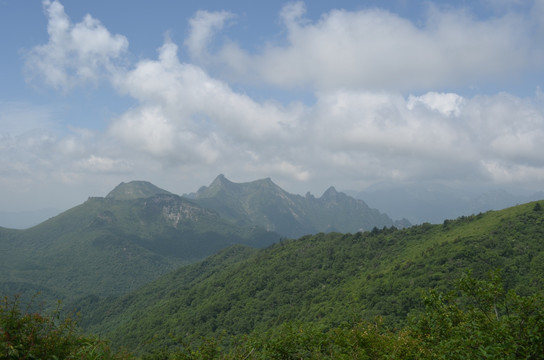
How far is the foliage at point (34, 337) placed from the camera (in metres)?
10.0

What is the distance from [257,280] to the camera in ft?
484

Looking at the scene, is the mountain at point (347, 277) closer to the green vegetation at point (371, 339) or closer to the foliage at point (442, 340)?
the foliage at point (442, 340)

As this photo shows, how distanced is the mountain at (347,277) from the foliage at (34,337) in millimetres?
54243

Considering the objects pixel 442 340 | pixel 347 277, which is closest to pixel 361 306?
pixel 347 277

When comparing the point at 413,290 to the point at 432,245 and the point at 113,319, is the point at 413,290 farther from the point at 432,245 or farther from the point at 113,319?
the point at 113,319

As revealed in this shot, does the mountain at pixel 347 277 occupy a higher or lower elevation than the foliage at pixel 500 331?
lower

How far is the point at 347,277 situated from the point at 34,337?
126 meters

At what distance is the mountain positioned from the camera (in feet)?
276

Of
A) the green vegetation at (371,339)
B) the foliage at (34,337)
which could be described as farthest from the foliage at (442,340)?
the foliage at (34,337)

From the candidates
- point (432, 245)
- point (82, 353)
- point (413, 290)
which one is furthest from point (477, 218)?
point (82, 353)

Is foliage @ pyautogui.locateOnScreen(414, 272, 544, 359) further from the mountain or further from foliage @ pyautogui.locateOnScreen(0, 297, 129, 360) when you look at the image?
the mountain

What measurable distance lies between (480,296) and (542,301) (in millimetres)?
2292

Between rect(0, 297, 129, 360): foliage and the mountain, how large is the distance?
178 ft

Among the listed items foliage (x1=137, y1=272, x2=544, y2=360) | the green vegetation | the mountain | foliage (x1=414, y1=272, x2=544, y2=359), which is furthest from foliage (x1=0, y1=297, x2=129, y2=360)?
the mountain
